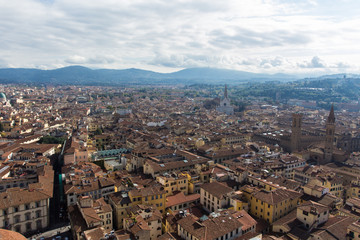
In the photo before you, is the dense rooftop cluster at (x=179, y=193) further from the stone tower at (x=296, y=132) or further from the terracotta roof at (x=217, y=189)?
the stone tower at (x=296, y=132)

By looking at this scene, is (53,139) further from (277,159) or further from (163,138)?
(277,159)

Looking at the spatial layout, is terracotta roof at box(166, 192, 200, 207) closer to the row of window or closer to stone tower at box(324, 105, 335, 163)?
the row of window

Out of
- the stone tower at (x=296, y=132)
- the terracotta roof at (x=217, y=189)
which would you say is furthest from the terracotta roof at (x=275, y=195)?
the stone tower at (x=296, y=132)

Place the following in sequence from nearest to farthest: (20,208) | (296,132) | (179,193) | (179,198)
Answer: (20,208) < (179,198) < (179,193) < (296,132)

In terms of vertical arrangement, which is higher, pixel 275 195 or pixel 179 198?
pixel 275 195

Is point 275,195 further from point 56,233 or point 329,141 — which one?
point 329,141

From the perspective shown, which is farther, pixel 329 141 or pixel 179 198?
pixel 329 141

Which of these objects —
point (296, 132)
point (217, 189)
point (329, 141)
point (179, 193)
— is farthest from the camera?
point (296, 132)

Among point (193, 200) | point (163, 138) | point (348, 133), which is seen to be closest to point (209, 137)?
point (163, 138)

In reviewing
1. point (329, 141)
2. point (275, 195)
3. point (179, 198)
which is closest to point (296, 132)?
point (329, 141)

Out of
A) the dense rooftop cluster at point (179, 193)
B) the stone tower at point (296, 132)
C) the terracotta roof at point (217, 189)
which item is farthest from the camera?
the stone tower at point (296, 132)

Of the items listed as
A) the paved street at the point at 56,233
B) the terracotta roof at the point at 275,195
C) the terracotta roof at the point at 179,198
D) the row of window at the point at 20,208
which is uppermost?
the terracotta roof at the point at 275,195
